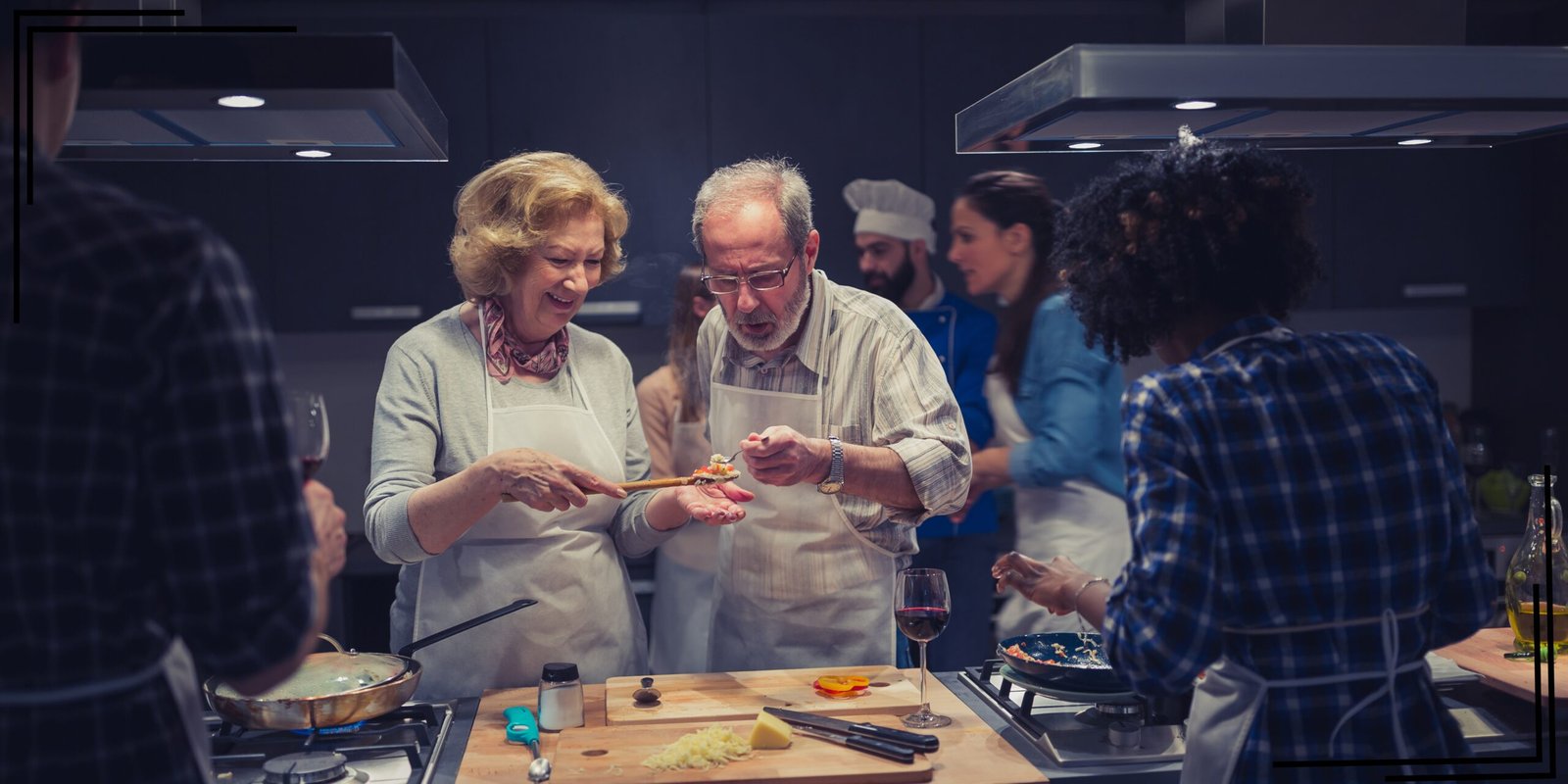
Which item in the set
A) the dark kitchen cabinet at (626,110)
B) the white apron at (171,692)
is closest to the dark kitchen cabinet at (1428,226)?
the dark kitchen cabinet at (626,110)

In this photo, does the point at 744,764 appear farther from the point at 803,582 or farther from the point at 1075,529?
the point at 1075,529

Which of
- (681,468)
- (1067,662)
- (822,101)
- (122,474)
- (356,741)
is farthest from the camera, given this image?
(822,101)

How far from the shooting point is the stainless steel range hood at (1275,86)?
1.50m

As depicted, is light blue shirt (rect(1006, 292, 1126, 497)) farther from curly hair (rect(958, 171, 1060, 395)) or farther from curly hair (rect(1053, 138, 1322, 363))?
curly hair (rect(1053, 138, 1322, 363))

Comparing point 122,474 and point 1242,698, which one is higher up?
point 122,474

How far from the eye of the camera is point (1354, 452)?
1.24m

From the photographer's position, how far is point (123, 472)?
0.91 metres

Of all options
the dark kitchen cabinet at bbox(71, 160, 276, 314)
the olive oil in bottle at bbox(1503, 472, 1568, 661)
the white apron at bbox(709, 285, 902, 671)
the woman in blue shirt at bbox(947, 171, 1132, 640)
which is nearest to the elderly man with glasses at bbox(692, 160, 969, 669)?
the white apron at bbox(709, 285, 902, 671)

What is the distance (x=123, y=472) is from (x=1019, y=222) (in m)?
2.34

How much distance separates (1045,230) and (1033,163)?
1113 millimetres

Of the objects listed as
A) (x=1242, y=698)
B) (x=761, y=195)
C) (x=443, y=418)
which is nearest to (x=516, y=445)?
(x=443, y=418)

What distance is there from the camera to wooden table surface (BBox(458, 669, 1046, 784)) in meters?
1.47

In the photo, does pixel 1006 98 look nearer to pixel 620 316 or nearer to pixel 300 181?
pixel 620 316

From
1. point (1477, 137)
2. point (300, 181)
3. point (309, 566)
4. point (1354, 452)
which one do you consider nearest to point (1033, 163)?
point (1477, 137)
